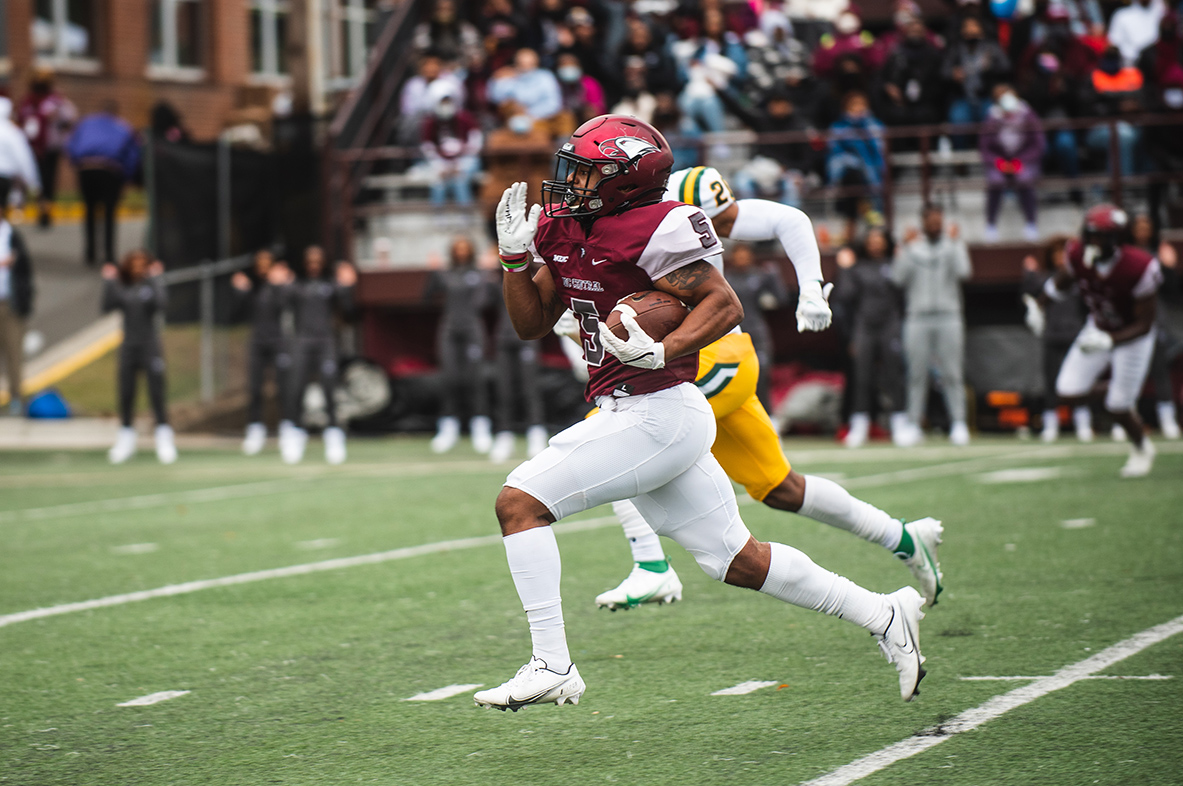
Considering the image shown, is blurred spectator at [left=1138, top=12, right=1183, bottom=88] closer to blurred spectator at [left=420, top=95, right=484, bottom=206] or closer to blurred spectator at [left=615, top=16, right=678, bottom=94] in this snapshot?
blurred spectator at [left=615, top=16, right=678, bottom=94]

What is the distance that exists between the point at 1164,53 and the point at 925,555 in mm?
11340

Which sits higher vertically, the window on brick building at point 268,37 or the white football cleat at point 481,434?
the window on brick building at point 268,37

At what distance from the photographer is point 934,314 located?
46.0 feet

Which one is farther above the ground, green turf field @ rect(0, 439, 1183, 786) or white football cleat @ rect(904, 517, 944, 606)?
white football cleat @ rect(904, 517, 944, 606)

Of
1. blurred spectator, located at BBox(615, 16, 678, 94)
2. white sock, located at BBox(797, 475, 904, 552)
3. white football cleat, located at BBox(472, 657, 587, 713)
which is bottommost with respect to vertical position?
white football cleat, located at BBox(472, 657, 587, 713)

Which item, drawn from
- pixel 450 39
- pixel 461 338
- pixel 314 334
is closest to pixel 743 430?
pixel 314 334

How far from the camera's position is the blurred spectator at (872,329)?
1444 cm

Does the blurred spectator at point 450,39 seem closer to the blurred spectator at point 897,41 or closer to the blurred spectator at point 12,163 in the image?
the blurred spectator at point 897,41

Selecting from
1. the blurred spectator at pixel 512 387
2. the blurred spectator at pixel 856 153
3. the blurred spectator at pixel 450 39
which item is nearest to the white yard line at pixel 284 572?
the blurred spectator at pixel 512 387

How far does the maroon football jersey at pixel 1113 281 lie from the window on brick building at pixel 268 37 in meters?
25.7

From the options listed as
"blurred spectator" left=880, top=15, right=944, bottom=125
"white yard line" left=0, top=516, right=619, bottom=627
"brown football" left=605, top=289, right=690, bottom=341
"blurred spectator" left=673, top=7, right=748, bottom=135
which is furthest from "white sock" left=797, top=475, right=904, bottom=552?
"blurred spectator" left=673, top=7, right=748, bottom=135

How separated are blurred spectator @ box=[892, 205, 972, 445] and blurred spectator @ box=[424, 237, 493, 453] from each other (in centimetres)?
415

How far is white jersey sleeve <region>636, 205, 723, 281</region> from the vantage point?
4262 millimetres

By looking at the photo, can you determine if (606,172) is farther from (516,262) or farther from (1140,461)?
(1140,461)
